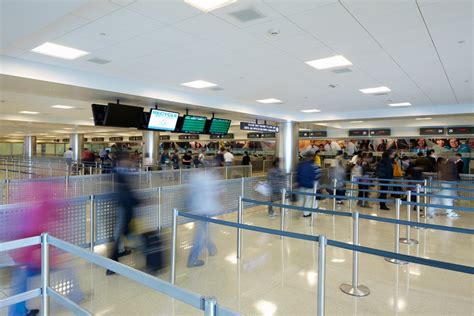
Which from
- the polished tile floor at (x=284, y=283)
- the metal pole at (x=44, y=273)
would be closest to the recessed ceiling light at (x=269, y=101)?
the polished tile floor at (x=284, y=283)

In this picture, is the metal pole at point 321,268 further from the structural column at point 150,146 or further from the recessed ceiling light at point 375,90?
the structural column at point 150,146

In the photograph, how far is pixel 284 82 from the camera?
7.36 m

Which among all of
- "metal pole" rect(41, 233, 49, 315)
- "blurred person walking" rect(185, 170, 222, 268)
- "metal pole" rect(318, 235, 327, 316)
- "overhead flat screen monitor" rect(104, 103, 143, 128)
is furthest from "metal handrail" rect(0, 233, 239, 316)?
"overhead flat screen monitor" rect(104, 103, 143, 128)

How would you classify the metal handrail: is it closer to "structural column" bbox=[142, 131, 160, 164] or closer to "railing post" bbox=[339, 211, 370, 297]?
"railing post" bbox=[339, 211, 370, 297]

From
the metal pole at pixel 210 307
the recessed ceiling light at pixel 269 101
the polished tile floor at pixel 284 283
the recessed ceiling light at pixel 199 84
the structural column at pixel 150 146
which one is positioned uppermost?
the recessed ceiling light at pixel 199 84

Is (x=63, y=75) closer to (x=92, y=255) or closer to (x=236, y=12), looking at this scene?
(x=236, y=12)

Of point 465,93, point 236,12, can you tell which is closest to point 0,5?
point 236,12

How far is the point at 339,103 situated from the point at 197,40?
7.01 m

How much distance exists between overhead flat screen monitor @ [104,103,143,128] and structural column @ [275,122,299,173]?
22.9ft

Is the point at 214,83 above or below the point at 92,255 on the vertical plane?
above

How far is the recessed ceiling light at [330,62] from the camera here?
5.41 metres

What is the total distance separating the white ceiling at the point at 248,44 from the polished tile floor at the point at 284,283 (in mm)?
3075

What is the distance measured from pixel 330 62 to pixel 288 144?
8112 millimetres

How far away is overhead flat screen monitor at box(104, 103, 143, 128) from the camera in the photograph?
768cm
